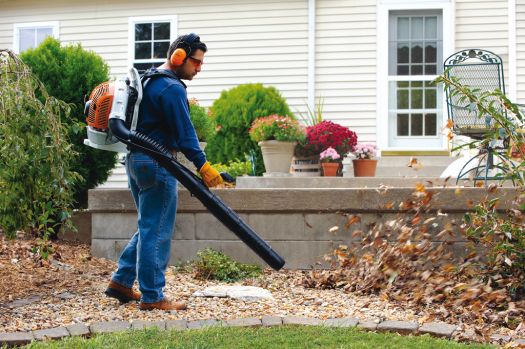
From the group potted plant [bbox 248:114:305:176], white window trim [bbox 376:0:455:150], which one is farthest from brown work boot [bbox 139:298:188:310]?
white window trim [bbox 376:0:455:150]

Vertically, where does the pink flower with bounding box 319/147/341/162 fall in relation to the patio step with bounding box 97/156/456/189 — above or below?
above

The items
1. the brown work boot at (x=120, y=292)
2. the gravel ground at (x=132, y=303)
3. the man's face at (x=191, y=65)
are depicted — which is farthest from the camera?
the brown work boot at (x=120, y=292)

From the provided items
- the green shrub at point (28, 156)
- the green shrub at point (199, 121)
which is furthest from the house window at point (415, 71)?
the green shrub at point (28, 156)

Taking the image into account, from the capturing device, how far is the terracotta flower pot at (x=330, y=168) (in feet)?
30.1

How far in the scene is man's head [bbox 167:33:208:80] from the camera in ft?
15.0

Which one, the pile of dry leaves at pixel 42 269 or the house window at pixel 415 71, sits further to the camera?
the house window at pixel 415 71

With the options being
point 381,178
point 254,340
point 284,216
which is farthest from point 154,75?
point 381,178

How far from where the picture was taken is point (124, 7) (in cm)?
1260

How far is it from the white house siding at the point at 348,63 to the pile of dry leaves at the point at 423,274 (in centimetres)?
560

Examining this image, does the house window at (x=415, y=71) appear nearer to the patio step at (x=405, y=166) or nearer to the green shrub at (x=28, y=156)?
the patio step at (x=405, y=166)

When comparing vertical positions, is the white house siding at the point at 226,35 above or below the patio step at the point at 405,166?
above

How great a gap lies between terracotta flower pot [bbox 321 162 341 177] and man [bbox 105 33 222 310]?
183 inches

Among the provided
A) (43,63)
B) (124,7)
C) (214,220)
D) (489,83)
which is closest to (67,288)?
(214,220)

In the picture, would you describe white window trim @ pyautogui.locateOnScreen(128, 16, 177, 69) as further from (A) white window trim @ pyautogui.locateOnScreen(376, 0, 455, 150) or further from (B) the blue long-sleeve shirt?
(B) the blue long-sleeve shirt
